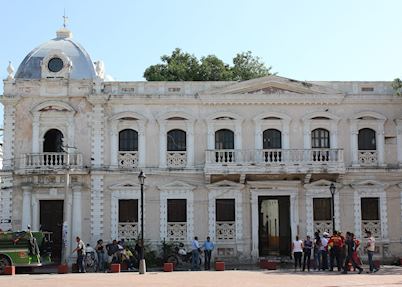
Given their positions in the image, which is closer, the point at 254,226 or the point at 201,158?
the point at 254,226

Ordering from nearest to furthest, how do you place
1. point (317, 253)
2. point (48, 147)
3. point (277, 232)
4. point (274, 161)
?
point (317, 253)
point (274, 161)
point (48, 147)
point (277, 232)

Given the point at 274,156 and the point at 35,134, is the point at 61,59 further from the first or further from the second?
the point at 274,156

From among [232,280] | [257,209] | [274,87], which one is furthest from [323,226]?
[232,280]

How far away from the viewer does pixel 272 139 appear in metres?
33.1

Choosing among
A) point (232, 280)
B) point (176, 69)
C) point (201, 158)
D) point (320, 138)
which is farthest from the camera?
point (176, 69)

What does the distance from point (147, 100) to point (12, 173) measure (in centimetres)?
736

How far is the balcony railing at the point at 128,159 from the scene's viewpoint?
32.6m

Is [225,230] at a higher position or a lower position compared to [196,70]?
lower

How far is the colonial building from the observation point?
3212cm

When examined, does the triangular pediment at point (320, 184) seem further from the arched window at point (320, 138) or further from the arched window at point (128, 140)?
the arched window at point (128, 140)

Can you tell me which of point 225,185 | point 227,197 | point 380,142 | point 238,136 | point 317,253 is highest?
point 238,136

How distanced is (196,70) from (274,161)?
15.1 metres

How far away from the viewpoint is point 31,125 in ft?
107

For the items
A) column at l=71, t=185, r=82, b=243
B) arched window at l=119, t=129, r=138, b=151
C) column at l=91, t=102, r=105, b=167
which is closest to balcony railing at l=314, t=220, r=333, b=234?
arched window at l=119, t=129, r=138, b=151
